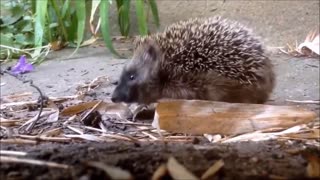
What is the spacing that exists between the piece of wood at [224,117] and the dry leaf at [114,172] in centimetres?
114

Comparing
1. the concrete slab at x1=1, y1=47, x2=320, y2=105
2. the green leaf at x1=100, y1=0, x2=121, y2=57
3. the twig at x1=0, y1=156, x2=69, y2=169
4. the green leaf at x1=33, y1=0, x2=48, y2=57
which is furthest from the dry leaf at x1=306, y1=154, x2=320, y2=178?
the green leaf at x1=33, y1=0, x2=48, y2=57

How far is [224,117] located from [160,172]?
→ 1.17 m

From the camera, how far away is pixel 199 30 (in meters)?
3.01

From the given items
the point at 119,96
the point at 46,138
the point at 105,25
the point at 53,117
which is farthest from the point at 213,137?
the point at 105,25

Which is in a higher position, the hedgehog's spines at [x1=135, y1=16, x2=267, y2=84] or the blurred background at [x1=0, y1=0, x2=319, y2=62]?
the hedgehog's spines at [x1=135, y1=16, x2=267, y2=84]

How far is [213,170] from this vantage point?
120cm

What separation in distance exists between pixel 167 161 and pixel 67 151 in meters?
0.25

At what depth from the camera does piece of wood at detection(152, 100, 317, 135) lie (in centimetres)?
223

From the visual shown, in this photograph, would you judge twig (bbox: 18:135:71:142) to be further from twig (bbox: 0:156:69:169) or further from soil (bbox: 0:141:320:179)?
twig (bbox: 0:156:69:169)

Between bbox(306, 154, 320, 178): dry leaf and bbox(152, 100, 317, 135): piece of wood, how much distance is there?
844 mm

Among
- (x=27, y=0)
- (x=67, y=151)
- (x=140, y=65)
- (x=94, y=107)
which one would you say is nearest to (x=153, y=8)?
(x=27, y=0)

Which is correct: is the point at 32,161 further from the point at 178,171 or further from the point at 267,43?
the point at 267,43

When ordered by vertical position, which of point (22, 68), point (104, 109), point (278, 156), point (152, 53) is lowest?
point (22, 68)

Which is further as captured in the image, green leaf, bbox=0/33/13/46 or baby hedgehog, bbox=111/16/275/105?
green leaf, bbox=0/33/13/46
